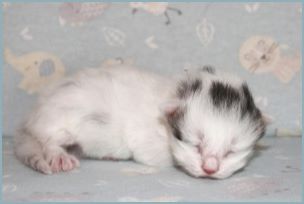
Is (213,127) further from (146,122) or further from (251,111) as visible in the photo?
(146,122)

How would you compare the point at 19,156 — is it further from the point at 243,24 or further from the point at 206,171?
the point at 243,24

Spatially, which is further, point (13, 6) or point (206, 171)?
point (13, 6)

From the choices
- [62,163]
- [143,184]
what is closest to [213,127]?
[143,184]

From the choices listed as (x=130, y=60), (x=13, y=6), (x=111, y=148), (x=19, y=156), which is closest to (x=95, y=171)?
(x=111, y=148)

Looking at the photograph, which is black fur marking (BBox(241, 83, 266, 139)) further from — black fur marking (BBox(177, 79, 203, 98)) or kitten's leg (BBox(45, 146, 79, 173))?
kitten's leg (BBox(45, 146, 79, 173))

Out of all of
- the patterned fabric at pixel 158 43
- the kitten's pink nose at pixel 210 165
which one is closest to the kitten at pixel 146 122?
the kitten's pink nose at pixel 210 165

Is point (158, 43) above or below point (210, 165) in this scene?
A: above
